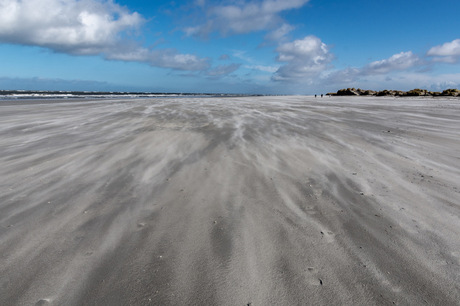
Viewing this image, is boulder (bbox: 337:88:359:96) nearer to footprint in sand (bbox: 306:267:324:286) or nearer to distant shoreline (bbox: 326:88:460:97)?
distant shoreline (bbox: 326:88:460:97)

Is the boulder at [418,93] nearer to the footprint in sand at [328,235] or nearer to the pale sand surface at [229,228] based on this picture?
the pale sand surface at [229,228]

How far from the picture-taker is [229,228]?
2.78 meters

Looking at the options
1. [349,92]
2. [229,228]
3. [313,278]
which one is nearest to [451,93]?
[349,92]

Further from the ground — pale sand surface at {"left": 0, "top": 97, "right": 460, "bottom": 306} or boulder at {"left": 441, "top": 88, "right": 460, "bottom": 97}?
boulder at {"left": 441, "top": 88, "right": 460, "bottom": 97}

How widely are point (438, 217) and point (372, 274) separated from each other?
1679 millimetres

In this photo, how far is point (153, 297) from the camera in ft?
6.12

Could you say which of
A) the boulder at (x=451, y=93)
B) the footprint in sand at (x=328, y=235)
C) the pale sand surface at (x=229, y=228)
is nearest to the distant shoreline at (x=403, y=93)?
the boulder at (x=451, y=93)

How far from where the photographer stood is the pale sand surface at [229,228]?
1.93 metres

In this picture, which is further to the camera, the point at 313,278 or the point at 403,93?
the point at 403,93

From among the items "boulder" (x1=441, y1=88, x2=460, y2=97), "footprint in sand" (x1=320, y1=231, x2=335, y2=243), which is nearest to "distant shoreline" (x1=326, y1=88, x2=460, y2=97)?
"boulder" (x1=441, y1=88, x2=460, y2=97)

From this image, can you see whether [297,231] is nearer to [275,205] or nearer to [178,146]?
[275,205]

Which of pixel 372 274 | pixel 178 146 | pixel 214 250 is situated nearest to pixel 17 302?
pixel 214 250

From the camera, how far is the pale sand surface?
1.93 metres

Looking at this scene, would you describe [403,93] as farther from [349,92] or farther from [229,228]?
[229,228]
